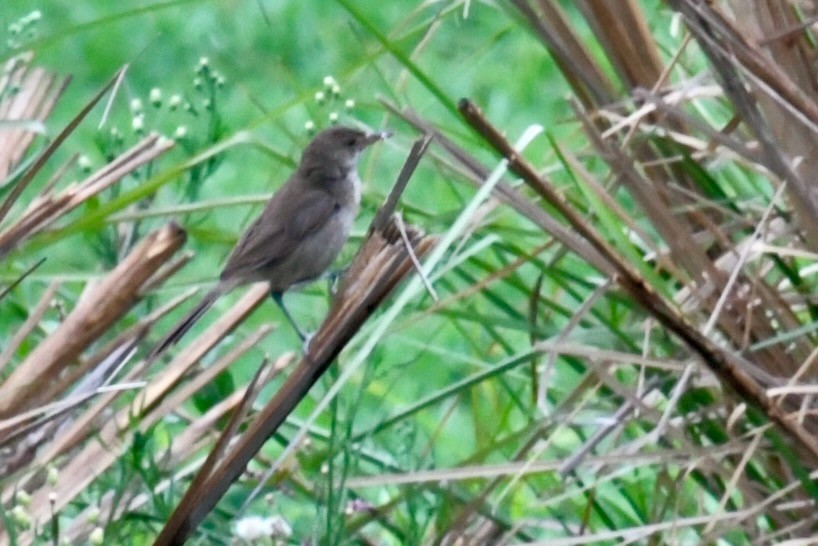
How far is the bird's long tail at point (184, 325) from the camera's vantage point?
7.09 feet

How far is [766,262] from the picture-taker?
2148 millimetres

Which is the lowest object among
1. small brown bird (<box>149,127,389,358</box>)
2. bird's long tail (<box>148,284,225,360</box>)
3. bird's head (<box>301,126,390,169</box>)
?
bird's long tail (<box>148,284,225,360</box>)

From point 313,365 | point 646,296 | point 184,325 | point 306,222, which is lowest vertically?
point 646,296

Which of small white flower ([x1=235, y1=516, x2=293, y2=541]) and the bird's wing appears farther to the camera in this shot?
the bird's wing

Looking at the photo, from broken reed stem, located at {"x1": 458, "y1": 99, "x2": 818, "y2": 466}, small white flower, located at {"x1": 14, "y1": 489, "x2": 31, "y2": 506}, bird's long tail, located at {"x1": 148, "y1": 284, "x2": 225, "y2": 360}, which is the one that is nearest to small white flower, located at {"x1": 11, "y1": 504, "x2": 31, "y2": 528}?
small white flower, located at {"x1": 14, "y1": 489, "x2": 31, "y2": 506}

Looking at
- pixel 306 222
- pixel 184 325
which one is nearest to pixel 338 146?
pixel 306 222

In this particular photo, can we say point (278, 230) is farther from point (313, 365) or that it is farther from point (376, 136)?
point (313, 365)

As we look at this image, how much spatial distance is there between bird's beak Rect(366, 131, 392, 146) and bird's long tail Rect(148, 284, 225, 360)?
Answer: 0.34 metres

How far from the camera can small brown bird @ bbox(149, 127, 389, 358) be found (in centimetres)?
279

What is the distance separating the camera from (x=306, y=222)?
2.89 m

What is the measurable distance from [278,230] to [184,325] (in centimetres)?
60

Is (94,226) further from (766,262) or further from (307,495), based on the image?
(766,262)

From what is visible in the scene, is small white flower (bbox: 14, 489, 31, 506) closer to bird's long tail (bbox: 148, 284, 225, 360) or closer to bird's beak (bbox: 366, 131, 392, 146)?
bird's long tail (bbox: 148, 284, 225, 360)

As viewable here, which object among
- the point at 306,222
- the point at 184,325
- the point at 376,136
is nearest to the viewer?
the point at 184,325
